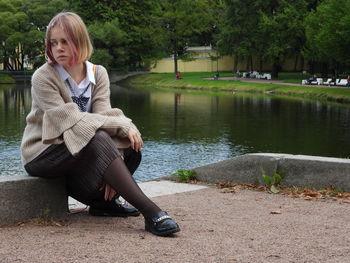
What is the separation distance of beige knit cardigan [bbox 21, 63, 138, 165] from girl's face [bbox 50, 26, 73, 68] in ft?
0.31

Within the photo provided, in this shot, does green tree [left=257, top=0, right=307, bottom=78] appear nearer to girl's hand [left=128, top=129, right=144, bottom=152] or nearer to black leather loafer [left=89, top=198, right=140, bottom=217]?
black leather loafer [left=89, top=198, right=140, bottom=217]

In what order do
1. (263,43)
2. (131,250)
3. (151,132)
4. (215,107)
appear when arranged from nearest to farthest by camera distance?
(131,250) < (151,132) < (215,107) < (263,43)

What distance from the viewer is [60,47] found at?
13.2 ft

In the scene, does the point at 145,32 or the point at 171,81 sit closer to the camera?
the point at 171,81

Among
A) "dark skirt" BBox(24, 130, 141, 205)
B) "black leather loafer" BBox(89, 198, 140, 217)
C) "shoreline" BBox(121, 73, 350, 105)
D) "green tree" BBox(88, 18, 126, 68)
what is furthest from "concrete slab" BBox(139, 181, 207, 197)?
"green tree" BBox(88, 18, 126, 68)

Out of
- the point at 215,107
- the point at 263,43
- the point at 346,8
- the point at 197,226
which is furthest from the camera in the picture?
the point at 263,43

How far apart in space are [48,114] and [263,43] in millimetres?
50523

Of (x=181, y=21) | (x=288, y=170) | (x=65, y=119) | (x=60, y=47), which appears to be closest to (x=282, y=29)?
(x=181, y=21)

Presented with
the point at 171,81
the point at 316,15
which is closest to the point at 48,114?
the point at 316,15

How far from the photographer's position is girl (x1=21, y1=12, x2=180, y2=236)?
12.4ft

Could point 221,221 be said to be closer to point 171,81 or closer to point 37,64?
point 171,81

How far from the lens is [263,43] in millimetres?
53000

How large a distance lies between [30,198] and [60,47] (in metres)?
1.11

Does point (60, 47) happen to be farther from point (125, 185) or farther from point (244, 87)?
point (244, 87)
